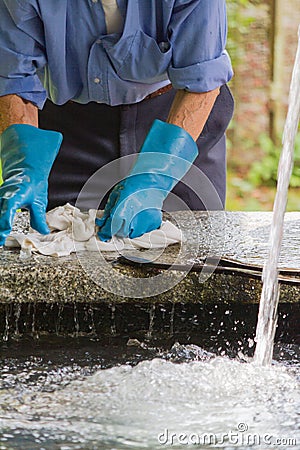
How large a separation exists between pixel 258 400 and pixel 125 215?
0.70 meters

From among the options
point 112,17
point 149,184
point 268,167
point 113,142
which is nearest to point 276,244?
point 149,184

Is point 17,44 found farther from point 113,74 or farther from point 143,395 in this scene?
point 143,395

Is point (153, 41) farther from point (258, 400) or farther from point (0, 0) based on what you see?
point (258, 400)

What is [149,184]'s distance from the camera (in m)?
2.03

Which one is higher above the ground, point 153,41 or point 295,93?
point 153,41

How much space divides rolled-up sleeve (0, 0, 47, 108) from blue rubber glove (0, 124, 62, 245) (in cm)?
12

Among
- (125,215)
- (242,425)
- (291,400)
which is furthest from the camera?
(125,215)

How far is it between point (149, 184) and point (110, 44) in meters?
0.39

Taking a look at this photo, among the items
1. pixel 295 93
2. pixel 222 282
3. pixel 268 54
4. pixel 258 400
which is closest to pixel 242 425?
pixel 258 400

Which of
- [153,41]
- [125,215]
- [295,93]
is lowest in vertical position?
[125,215]

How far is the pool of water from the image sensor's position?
121 centimetres

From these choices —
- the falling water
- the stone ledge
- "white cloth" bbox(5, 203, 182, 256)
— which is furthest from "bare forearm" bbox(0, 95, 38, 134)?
the falling water

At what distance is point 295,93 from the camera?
5.85 ft

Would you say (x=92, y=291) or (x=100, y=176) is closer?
(x=92, y=291)
